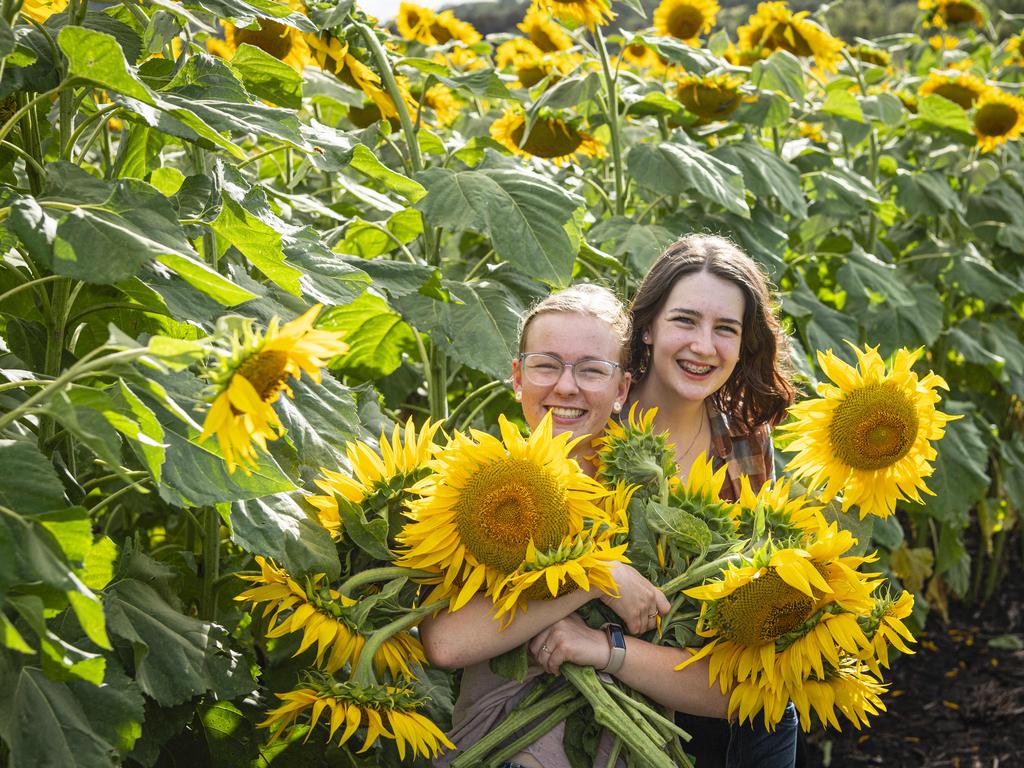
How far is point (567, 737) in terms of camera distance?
5.30 feet

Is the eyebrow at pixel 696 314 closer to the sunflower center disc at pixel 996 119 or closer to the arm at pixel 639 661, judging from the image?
the arm at pixel 639 661

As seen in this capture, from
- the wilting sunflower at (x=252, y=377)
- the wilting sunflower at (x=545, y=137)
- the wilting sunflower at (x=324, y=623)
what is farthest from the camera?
the wilting sunflower at (x=545, y=137)

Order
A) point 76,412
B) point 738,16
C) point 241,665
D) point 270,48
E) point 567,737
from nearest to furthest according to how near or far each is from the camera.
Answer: point 76,412
point 567,737
point 241,665
point 270,48
point 738,16

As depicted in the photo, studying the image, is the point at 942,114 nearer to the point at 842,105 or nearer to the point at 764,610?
the point at 842,105

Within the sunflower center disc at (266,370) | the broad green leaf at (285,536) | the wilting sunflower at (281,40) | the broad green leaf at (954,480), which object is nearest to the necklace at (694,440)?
the broad green leaf at (285,536)

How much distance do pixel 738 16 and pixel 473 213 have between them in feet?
34.0

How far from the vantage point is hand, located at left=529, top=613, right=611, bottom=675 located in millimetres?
1587

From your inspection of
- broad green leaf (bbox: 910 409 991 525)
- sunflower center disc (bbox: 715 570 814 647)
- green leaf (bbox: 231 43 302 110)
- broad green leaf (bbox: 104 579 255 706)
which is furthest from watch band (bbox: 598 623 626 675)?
broad green leaf (bbox: 910 409 991 525)

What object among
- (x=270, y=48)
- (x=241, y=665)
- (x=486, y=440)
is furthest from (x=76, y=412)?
(x=270, y=48)

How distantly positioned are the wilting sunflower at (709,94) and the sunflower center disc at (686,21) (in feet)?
2.66

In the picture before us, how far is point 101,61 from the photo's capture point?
138cm

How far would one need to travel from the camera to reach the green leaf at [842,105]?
352 centimetres

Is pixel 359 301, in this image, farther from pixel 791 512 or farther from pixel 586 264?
pixel 791 512

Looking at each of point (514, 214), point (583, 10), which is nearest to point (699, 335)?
point (514, 214)
